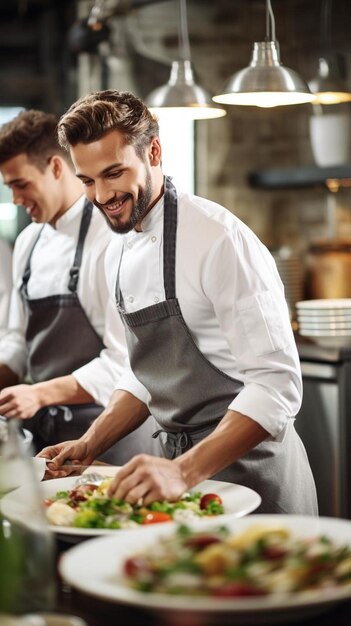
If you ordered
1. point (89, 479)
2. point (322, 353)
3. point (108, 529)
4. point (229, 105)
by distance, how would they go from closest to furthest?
point (108, 529) < point (89, 479) < point (322, 353) < point (229, 105)

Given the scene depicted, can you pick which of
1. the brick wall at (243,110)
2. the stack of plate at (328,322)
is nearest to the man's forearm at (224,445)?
the stack of plate at (328,322)

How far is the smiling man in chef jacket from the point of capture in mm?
2199

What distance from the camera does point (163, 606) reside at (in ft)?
3.75

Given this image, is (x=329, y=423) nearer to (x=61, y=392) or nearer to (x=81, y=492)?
(x=61, y=392)

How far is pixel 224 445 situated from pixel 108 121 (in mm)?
769

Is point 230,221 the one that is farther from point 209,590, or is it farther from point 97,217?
point 209,590

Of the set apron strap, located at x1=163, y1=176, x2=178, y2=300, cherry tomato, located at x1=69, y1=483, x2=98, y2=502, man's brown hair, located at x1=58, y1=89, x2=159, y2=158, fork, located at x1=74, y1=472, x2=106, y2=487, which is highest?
man's brown hair, located at x1=58, y1=89, x2=159, y2=158

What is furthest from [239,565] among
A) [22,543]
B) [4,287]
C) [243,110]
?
[243,110]

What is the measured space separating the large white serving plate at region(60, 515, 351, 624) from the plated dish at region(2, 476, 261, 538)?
0.10m

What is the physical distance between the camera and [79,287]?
10.3 ft

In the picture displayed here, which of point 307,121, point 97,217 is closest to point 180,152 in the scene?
point 307,121

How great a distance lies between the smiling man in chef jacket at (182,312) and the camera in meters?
2.20

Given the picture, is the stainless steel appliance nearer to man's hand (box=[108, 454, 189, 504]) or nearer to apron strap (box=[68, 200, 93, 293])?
apron strap (box=[68, 200, 93, 293])

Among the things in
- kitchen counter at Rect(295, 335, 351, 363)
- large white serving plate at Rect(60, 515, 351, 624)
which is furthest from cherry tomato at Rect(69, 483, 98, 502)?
kitchen counter at Rect(295, 335, 351, 363)
